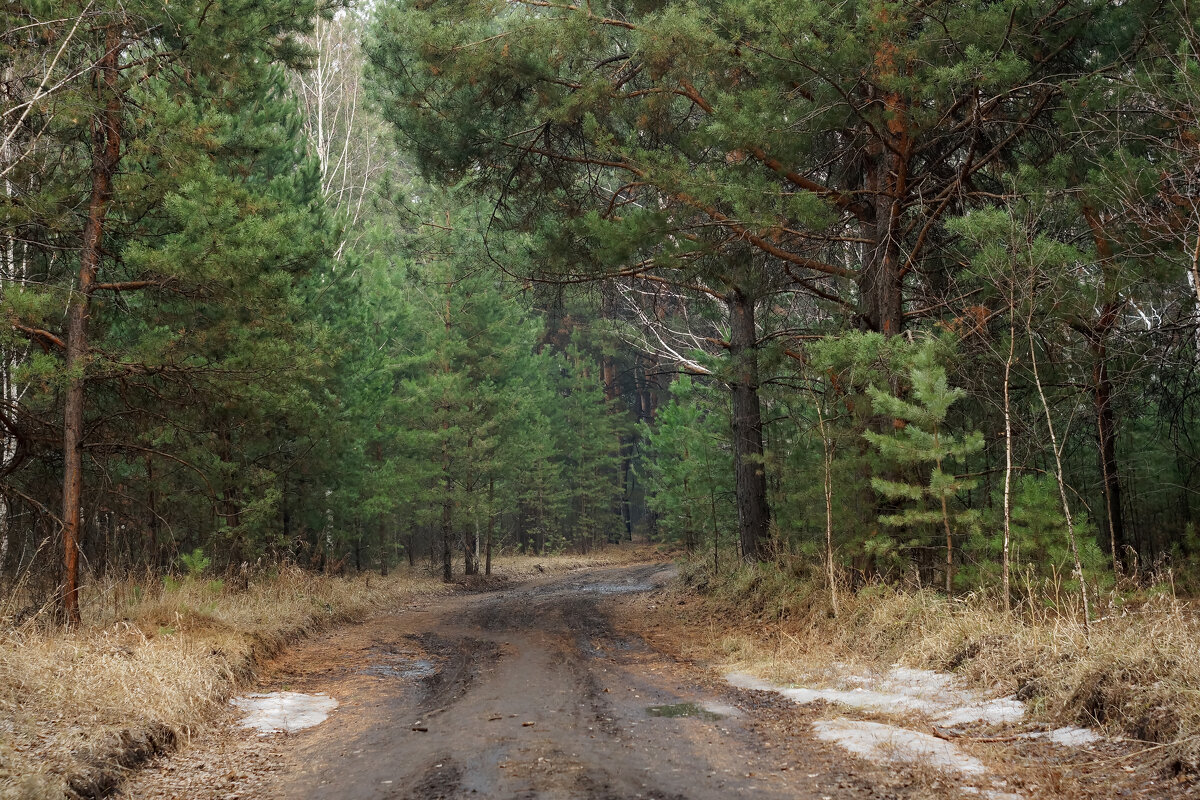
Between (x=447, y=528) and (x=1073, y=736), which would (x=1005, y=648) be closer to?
(x=1073, y=736)

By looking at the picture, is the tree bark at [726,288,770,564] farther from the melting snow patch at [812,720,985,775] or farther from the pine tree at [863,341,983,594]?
the melting snow patch at [812,720,985,775]

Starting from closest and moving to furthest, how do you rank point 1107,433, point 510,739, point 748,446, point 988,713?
point 988,713 → point 510,739 → point 1107,433 → point 748,446

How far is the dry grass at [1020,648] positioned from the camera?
475 cm

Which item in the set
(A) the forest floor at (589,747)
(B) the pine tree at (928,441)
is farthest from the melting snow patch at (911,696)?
(B) the pine tree at (928,441)

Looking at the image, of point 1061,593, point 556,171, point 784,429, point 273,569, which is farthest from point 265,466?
point 1061,593

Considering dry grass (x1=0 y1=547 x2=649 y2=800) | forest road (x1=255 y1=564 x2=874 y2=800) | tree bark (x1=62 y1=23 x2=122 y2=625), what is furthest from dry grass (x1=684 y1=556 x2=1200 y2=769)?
tree bark (x1=62 y1=23 x2=122 y2=625)

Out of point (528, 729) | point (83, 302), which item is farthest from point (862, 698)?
point (83, 302)

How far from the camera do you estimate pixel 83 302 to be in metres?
8.27

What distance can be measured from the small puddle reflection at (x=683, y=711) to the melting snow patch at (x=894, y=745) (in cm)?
88

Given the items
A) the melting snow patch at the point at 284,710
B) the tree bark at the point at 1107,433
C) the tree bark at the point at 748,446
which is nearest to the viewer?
the melting snow patch at the point at 284,710

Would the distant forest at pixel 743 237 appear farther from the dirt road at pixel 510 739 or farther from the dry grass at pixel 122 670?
the dirt road at pixel 510 739

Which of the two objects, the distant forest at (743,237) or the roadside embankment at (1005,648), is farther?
the distant forest at (743,237)

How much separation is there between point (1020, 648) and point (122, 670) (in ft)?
22.2

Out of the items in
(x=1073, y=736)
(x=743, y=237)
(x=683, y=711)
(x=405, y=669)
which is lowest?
(x=405, y=669)
